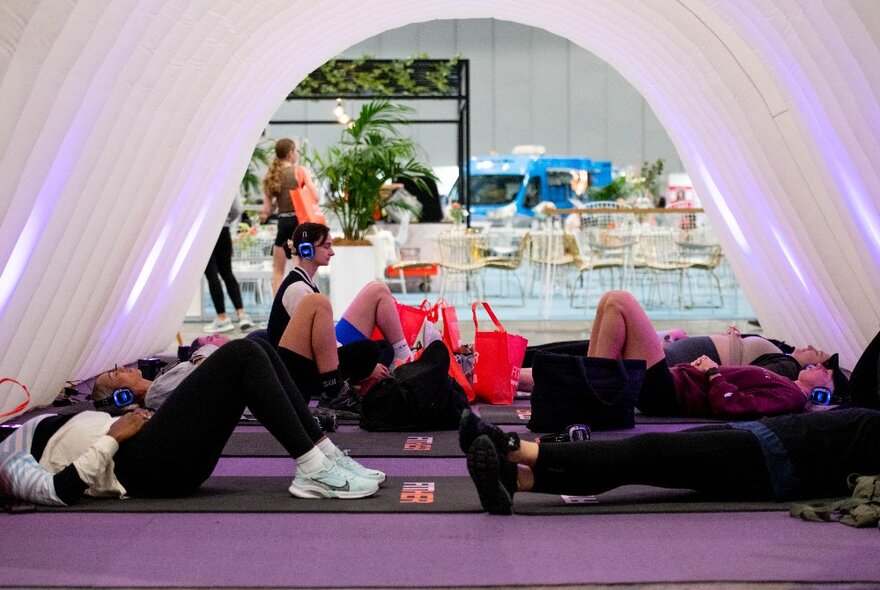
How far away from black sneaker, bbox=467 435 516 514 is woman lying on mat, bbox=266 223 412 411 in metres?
2.24

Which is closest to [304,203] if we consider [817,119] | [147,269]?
[147,269]

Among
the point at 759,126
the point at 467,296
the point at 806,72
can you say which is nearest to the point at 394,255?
the point at 467,296

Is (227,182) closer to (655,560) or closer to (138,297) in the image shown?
(138,297)

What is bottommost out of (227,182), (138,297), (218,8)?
(138,297)

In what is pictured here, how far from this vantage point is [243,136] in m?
8.96

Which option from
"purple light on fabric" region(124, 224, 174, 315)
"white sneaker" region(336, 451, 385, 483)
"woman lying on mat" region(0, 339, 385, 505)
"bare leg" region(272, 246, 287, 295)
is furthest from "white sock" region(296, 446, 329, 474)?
"bare leg" region(272, 246, 287, 295)

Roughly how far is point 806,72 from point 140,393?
373cm

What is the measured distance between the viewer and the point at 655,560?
3.27m

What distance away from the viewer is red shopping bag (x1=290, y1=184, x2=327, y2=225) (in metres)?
10.2

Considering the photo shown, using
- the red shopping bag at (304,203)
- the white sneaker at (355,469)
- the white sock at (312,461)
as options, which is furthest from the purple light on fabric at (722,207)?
the white sock at (312,461)

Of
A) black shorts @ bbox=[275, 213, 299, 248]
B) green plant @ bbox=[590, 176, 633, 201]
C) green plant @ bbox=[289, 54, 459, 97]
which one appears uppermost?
green plant @ bbox=[289, 54, 459, 97]

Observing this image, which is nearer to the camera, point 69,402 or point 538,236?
point 69,402

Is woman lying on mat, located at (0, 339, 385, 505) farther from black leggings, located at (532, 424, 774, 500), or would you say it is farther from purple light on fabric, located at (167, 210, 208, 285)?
purple light on fabric, located at (167, 210, 208, 285)

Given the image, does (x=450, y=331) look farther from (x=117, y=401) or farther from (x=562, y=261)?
(x=562, y=261)
